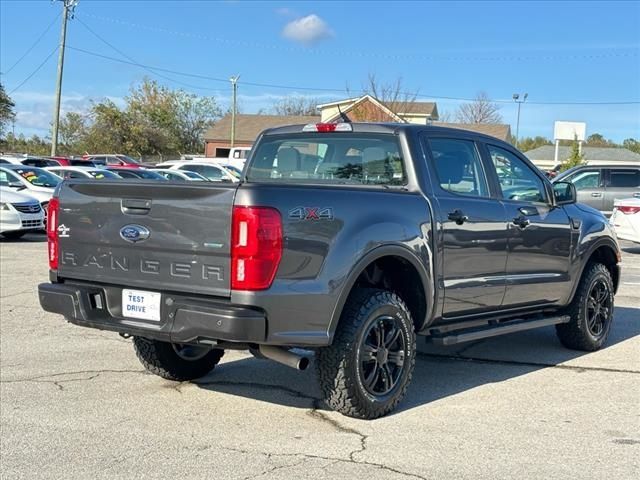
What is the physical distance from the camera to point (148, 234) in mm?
4641

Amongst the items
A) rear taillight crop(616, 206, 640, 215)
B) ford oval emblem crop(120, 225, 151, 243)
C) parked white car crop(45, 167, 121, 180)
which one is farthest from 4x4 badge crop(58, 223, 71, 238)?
parked white car crop(45, 167, 121, 180)

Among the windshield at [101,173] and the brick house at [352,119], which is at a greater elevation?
the brick house at [352,119]

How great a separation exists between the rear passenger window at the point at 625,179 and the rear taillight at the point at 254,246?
17.7 m

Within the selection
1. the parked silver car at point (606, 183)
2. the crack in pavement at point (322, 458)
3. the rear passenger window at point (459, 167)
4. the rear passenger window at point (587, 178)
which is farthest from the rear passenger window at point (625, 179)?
the crack in pavement at point (322, 458)

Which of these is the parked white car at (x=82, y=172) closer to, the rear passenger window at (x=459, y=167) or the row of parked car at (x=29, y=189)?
the row of parked car at (x=29, y=189)

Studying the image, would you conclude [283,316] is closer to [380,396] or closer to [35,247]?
[380,396]

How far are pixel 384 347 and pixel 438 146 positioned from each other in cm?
165

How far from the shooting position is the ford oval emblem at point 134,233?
4656 millimetres

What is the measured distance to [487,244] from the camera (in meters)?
5.80

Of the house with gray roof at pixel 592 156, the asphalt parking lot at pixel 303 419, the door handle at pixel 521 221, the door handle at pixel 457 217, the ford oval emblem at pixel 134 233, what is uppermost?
the house with gray roof at pixel 592 156

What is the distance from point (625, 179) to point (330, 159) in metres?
16.4

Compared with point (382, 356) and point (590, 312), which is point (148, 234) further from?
point (590, 312)

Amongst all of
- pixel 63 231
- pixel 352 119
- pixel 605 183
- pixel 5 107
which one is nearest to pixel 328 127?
pixel 63 231

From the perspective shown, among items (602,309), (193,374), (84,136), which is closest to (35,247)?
(193,374)
